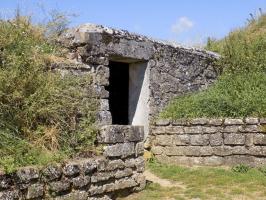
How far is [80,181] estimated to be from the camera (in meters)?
5.87

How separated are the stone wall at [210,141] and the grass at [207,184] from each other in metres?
0.31

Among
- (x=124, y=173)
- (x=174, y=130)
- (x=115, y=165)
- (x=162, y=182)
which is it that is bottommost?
(x=162, y=182)

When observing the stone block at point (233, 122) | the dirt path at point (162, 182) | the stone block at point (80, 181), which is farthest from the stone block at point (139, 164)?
the stone block at point (233, 122)

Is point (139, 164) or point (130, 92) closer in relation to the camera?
point (139, 164)

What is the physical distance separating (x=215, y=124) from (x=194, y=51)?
8.79 feet

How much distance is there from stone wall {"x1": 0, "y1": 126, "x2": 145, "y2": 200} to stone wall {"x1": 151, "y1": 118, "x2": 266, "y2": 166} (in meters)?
2.49

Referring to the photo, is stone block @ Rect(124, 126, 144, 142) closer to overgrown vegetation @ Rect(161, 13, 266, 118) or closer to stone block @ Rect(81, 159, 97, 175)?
stone block @ Rect(81, 159, 97, 175)

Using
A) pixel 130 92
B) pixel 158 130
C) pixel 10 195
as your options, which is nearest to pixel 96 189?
pixel 10 195

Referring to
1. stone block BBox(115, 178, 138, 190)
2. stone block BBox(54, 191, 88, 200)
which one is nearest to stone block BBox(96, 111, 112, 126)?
stone block BBox(115, 178, 138, 190)

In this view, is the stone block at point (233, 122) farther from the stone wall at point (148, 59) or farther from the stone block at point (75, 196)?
the stone block at point (75, 196)

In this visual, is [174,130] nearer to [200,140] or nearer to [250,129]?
[200,140]

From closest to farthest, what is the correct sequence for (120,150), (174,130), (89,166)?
(89,166), (120,150), (174,130)

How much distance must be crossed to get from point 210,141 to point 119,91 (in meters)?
2.76

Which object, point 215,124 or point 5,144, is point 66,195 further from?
point 215,124
